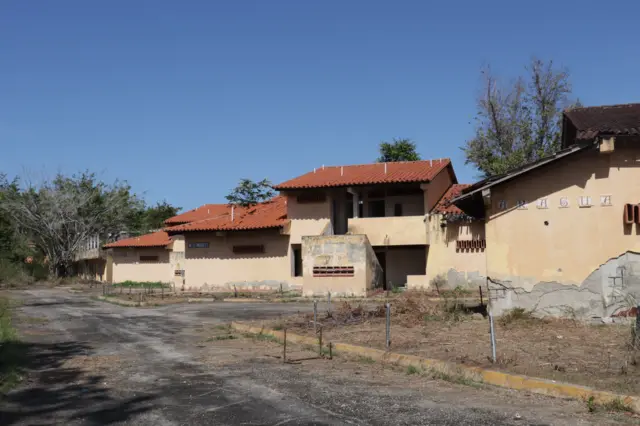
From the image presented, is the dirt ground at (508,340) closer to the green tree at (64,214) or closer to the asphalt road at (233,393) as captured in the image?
Result: the asphalt road at (233,393)

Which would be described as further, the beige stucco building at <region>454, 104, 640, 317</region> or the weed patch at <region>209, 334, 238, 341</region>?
the weed patch at <region>209, 334, 238, 341</region>

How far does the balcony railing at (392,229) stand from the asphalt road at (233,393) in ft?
58.2

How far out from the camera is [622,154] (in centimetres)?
1381

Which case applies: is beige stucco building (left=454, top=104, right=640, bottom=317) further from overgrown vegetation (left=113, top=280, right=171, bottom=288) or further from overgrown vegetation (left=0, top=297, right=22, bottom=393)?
overgrown vegetation (left=113, top=280, right=171, bottom=288)

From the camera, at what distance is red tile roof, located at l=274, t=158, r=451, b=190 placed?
31.3 meters

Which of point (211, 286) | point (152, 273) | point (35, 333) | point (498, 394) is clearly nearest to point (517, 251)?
point (498, 394)

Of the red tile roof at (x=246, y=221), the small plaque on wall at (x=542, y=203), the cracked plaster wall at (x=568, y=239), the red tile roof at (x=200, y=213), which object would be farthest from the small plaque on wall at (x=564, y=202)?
the red tile roof at (x=200, y=213)

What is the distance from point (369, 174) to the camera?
1303 inches

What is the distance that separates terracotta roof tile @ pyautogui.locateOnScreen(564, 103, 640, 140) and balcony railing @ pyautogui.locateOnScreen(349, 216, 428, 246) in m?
14.2

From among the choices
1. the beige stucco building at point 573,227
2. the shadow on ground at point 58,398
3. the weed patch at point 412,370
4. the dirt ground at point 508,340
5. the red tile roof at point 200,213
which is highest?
the red tile roof at point 200,213

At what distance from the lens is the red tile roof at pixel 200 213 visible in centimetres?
4253

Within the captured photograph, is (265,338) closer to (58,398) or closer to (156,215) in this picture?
(58,398)

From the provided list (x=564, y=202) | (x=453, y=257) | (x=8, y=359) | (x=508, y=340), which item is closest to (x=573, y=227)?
(x=564, y=202)

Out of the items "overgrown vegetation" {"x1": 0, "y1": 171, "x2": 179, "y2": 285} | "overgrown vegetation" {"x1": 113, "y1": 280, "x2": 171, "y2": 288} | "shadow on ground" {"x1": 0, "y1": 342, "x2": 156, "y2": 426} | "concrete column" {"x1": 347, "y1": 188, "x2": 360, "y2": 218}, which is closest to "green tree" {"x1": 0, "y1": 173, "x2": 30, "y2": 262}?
"overgrown vegetation" {"x1": 0, "y1": 171, "x2": 179, "y2": 285}
